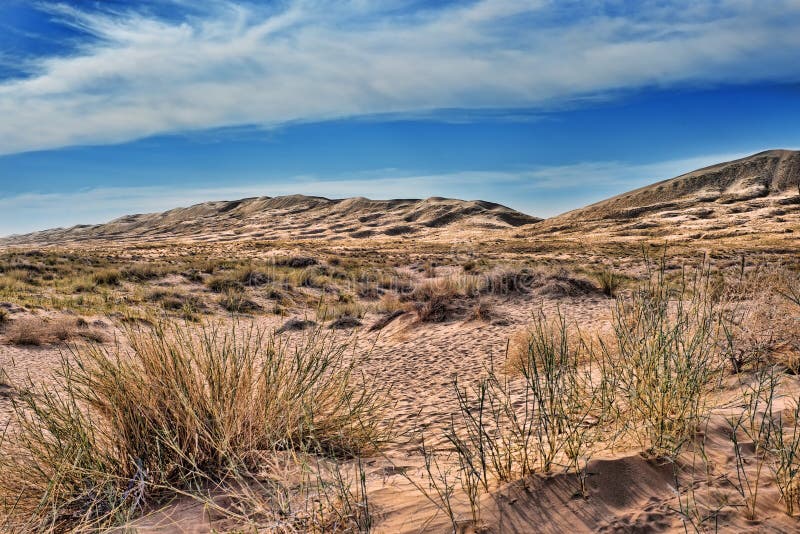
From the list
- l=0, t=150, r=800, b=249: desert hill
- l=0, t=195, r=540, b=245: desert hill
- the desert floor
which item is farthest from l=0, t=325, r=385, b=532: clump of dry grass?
l=0, t=195, r=540, b=245: desert hill

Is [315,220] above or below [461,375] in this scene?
above

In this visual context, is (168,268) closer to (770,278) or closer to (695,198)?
(770,278)

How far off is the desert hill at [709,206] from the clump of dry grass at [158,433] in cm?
6099

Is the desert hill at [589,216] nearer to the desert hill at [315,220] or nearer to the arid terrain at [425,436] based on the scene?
the desert hill at [315,220]

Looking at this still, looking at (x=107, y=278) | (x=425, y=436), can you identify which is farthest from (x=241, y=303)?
(x=425, y=436)

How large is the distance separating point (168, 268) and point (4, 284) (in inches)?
252

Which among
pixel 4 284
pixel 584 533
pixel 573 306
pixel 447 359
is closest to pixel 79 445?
pixel 584 533

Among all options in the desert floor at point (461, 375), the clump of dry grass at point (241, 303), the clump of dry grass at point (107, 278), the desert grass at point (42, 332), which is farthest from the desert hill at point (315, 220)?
the desert grass at point (42, 332)

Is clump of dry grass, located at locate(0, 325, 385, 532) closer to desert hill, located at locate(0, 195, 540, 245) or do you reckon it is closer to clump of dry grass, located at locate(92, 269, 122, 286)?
clump of dry grass, located at locate(92, 269, 122, 286)

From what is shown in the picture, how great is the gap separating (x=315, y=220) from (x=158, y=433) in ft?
356

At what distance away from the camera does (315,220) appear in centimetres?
10956

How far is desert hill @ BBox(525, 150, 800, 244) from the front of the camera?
203 feet

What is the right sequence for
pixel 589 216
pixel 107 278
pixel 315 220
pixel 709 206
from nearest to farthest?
pixel 107 278 → pixel 709 206 → pixel 589 216 → pixel 315 220

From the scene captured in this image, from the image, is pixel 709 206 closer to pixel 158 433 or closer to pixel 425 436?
pixel 425 436
